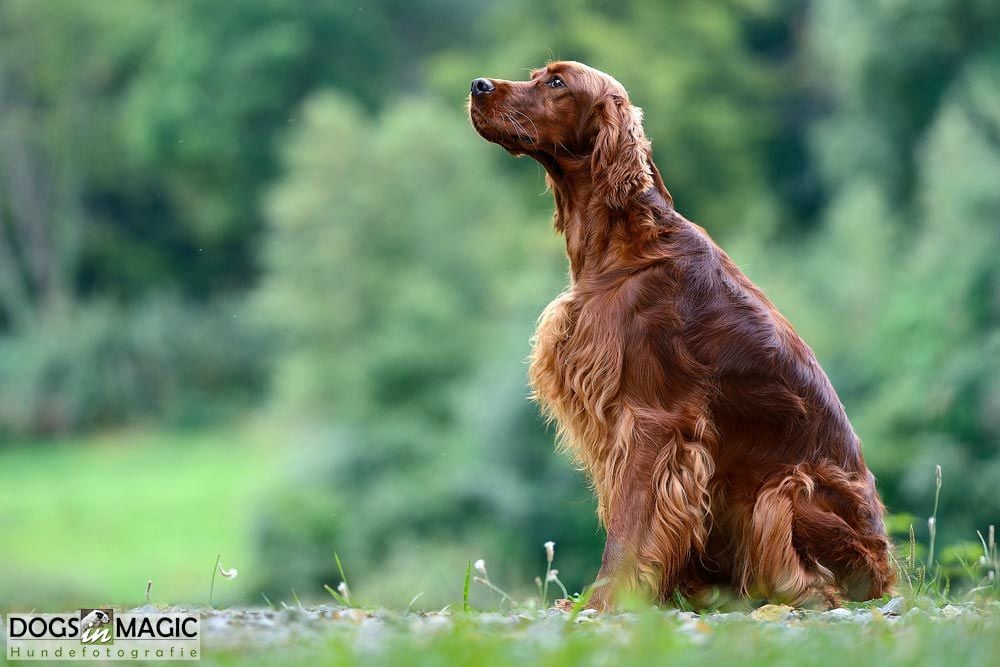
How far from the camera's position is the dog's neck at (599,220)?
493 cm

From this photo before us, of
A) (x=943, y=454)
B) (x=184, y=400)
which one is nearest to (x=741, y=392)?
(x=943, y=454)

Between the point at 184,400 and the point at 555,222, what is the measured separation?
33.1 m

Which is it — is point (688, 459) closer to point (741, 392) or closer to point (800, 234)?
point (741, 392)

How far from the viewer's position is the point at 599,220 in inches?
197

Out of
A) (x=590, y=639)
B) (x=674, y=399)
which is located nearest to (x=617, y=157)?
(x=674, y=399)

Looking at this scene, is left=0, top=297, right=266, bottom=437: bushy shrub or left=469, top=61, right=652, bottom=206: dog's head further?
left=0, top=297, right=266, bottom=437: bushy shrub

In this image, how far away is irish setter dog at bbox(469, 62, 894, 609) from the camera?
186 inches

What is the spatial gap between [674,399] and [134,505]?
92.9 feet

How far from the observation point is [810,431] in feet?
15.9

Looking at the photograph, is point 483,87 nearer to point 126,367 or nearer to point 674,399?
point 674,399

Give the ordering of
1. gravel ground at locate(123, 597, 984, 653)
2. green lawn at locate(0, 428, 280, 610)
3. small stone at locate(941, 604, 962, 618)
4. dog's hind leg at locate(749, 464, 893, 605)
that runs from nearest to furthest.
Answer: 1. gravel ground at locate(123, 597, 984, 653)
2. small stone at locate(941, 604, 962, 618)
3. dog's hind leg at locate(749, 464, 893, 605)
4. green lawn at locate(0, 428, 280, 610)

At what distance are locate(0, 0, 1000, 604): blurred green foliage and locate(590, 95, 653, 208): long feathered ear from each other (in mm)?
1418

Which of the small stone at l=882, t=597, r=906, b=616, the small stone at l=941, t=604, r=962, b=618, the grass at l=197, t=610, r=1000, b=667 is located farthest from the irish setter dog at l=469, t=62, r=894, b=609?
the grass at l=197, t=610, r=1000, b=667

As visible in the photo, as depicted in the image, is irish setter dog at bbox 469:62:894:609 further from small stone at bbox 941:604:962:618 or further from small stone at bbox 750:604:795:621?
small stone at bbox 941:604:962:618
